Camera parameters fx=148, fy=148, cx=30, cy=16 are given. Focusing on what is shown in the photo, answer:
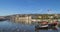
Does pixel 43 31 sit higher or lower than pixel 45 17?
lower

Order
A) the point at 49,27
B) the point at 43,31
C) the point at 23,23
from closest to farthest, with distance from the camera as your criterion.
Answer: the point at 43,31 → the point at 49,27 → the point at 23,23

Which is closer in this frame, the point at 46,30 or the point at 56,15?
the point at 46,30

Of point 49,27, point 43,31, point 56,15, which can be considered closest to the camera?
point 43,31

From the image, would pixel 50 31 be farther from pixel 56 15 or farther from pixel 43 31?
pixel 56 15

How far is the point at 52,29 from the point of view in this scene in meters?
6.47

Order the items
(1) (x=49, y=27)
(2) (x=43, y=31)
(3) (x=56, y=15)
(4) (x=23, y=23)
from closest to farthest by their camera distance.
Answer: (2) (x=43, y=31), (1) (x=49, y=27), (3) (x=56, y=15), (4) (x=23, y=23)

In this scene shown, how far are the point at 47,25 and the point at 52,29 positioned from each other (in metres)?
0.28

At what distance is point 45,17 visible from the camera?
814 cm

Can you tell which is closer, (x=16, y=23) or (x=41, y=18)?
(x=41, y=18)

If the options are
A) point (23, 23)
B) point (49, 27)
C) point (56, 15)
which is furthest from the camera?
point (23, 23)

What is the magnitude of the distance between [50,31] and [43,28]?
0.33 meters

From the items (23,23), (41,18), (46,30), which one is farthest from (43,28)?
(23,23)

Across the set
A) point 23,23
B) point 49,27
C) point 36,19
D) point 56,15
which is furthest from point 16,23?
point 49,27

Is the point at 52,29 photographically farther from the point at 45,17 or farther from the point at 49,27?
the point at 45,17
